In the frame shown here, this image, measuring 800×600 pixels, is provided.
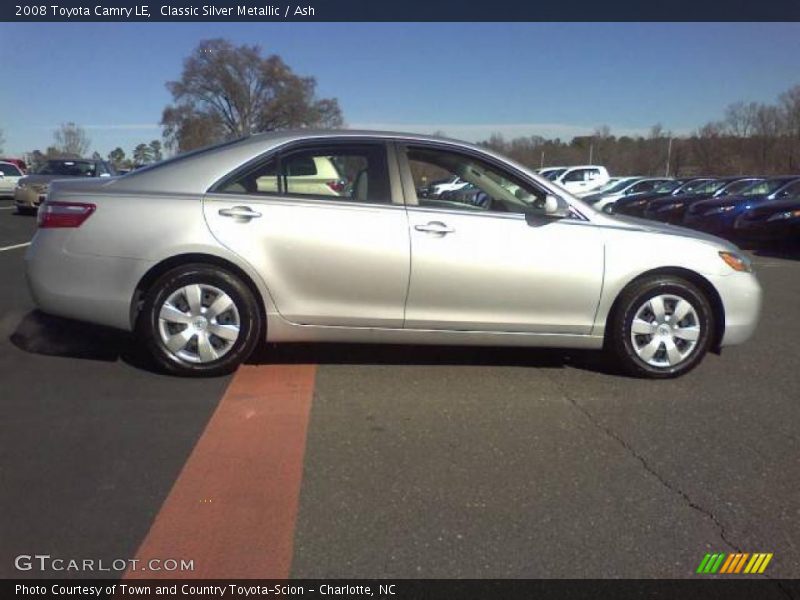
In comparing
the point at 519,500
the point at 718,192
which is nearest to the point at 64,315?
the point at 519,500

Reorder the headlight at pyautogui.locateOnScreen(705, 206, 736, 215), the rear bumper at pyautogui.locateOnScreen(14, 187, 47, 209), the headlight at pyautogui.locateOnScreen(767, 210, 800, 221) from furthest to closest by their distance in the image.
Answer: the rear bumper at pyautogui.locateOnScreen(14, 187, 47, 209) → the headlight at pyautogui.locateOnScreen(705, 206, 736, 215) → the headlight at pyautogui.locateOnScreen(767, 210, 800, 221)

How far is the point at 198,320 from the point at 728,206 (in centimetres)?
1466

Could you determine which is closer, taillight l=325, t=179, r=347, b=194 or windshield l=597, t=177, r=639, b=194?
taillight l=325, t=179, r=347, b=194

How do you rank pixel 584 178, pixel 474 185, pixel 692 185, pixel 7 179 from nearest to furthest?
pixel 474 185, pixel 692 185, pixel 7 179, pixel 584 178

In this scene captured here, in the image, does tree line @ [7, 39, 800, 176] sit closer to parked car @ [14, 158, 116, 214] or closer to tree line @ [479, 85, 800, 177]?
tree line @ [479, 85, 800, 177]

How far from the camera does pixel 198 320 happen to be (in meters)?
4.20

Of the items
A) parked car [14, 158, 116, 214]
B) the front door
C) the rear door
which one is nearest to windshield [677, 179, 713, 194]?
parked car [14, 158, 116, 214]

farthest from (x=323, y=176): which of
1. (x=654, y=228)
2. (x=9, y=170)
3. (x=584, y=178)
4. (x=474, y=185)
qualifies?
(x=584, y=178)

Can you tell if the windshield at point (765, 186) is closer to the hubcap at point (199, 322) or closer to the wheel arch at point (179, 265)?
the wheel arch at point (179, 265)

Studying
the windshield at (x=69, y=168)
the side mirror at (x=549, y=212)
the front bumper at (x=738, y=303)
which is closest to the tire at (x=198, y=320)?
the side mirror at (x=549, y=212)

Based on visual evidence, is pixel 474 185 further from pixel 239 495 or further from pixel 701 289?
pixel 239 495

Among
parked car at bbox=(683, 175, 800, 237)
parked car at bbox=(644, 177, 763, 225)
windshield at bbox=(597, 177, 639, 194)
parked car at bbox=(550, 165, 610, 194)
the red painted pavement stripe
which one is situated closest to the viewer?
the red painted pavement stripe

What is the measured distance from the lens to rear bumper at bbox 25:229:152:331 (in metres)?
4.16

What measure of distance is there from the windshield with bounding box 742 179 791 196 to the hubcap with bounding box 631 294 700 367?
13.9m
